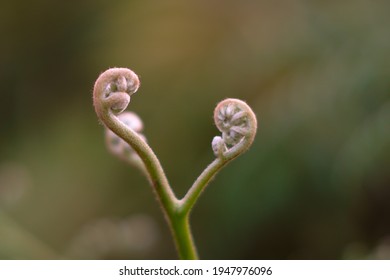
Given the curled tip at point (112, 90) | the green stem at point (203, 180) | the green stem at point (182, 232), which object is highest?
the curled tip at point (112, 90)

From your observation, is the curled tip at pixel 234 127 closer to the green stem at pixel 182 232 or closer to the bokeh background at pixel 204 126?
the green stem at pixel 182 232

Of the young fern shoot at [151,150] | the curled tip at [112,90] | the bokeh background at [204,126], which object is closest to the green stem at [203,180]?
the young fern shoot at [151,150]

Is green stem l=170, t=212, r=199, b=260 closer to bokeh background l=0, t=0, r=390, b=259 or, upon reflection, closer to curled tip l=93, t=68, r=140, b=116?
curled tip l=93, t=68, r=140, b=116

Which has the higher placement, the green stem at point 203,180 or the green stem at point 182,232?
the green stem at point 203,180

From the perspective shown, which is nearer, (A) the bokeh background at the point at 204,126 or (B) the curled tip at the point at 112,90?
(B) the curled tip at the point at 112,90

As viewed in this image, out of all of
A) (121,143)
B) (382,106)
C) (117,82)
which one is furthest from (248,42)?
(117,82)
